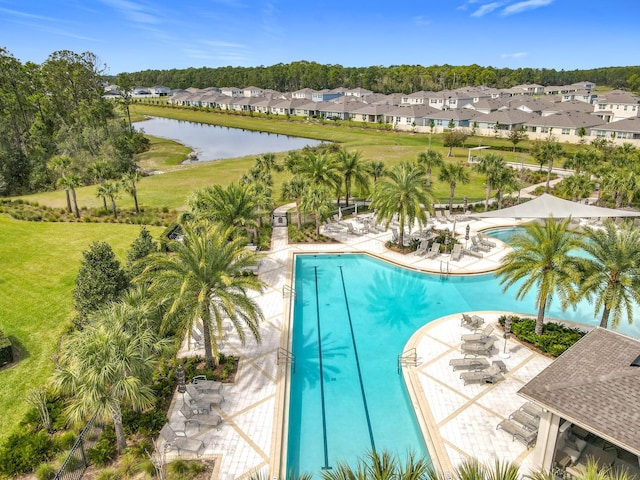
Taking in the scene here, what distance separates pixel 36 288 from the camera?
71.9 ft

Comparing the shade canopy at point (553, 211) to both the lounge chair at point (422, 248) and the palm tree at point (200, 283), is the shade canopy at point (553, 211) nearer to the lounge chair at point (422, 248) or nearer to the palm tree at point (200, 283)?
the lounge chair at point (422, 248)

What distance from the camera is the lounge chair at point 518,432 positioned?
12445mm

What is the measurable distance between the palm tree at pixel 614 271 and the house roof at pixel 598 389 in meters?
3.08

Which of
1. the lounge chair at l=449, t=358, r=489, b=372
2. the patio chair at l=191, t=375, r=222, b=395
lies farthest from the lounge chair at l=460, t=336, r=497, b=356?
the patio chair at l=191, t=375, r=222, b=395

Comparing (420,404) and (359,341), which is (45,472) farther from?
(359,341)

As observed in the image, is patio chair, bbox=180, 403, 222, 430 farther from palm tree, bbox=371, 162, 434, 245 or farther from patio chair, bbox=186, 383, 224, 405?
palm tree, bbox=371, 162, 434, 245

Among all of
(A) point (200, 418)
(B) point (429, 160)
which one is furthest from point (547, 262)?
(B) point (429, 160)

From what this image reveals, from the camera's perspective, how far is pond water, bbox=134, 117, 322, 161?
76.5 m

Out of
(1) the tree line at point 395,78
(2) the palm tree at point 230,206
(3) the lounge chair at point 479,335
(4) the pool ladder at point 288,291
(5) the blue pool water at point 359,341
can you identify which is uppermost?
(1) the tree line at point 395,78

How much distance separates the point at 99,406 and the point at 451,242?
77.1 ft

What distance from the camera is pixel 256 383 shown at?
1582 cm

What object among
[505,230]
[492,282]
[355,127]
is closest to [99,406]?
[492,282]

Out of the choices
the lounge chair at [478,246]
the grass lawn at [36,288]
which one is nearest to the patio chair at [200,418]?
the grass lawn at [36,288]

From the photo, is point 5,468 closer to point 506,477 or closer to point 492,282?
point 506,477
